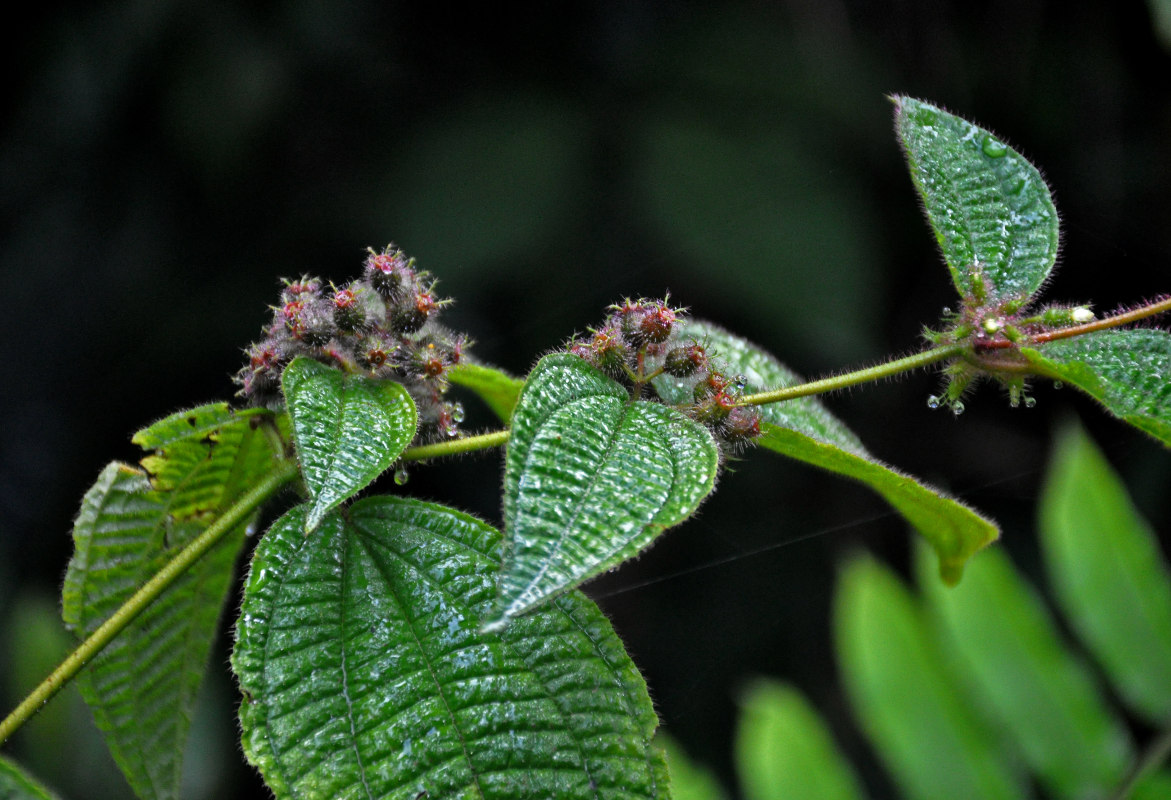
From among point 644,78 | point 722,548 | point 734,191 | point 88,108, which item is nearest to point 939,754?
point 722,548

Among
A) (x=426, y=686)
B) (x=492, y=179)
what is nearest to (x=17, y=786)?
(x=426, y=686)

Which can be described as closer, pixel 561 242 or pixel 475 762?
pixel 475 762

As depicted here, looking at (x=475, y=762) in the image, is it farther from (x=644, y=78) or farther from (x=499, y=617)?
(x=644, y=78)

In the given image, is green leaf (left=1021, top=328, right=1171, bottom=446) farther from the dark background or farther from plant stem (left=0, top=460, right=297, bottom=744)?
the dark background

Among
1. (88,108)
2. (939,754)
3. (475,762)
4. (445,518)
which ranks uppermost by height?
(88,108)

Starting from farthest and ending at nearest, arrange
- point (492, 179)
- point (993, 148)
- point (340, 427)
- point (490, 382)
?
point (492, 179) → point (490, 382) → point (993, 148) → point (340, 427)

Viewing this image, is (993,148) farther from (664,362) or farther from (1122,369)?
(664,362)

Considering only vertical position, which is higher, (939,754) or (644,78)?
(644,78)
